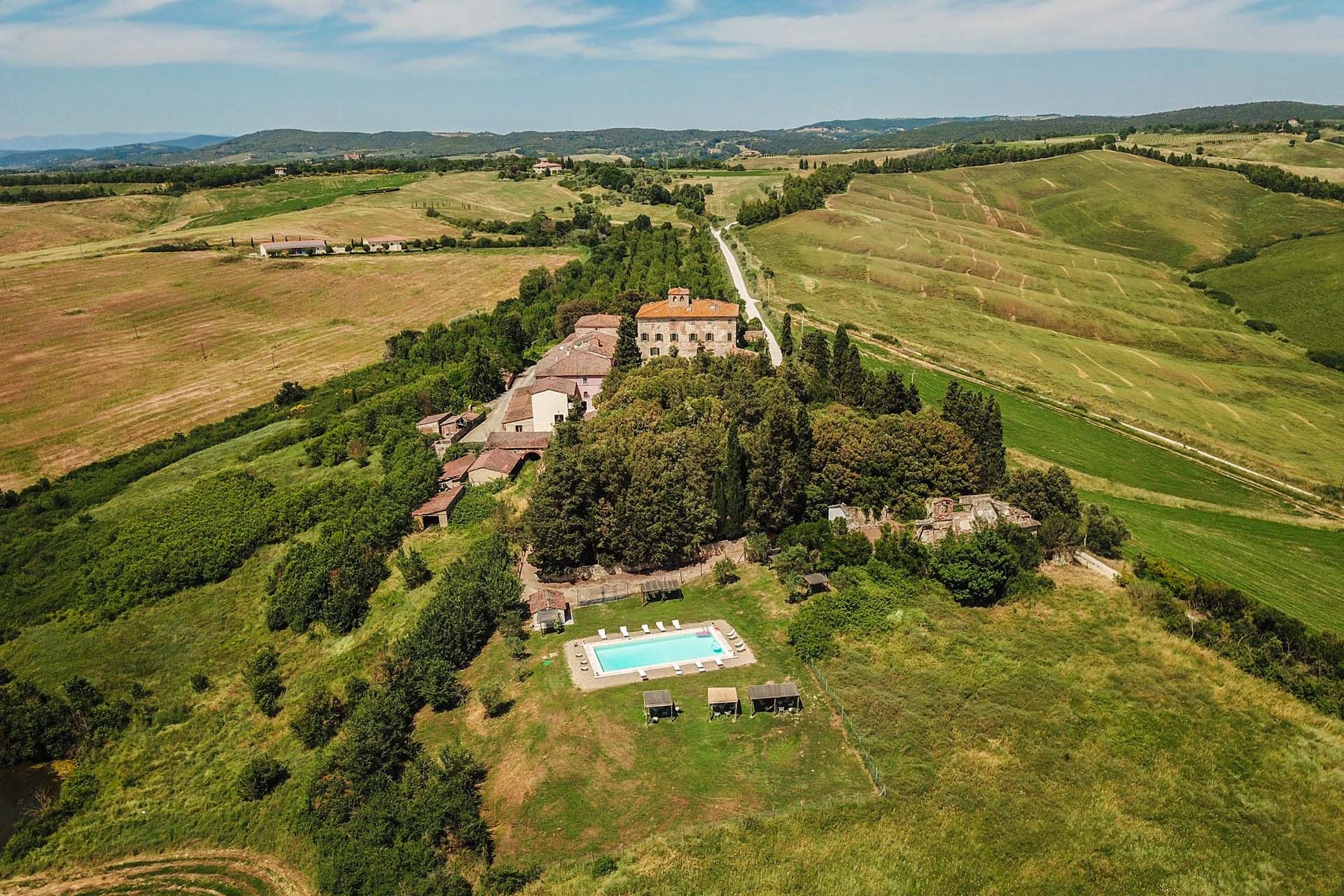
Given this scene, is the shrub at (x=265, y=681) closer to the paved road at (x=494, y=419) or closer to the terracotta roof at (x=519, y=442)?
the terracotta roof at (x=519, y=442)

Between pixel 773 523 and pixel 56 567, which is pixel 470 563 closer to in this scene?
pixel 773 523

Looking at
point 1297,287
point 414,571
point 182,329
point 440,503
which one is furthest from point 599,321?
point 1297,287

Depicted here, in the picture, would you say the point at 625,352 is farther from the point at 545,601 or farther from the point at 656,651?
the point at 656,651

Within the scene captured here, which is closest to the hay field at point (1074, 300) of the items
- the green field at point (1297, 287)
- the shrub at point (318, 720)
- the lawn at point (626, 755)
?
the green field at point (1297, 287)

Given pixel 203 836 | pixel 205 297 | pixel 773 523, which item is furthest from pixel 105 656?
pixel 205 297

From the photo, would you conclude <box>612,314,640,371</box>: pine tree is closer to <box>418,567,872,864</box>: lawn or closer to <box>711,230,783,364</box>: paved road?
<box>711,230,783,364</box>: paved road
